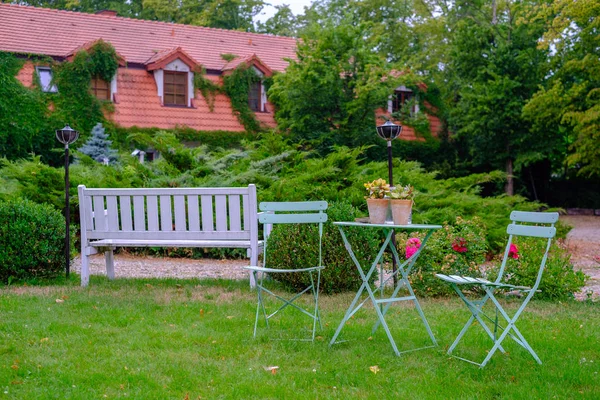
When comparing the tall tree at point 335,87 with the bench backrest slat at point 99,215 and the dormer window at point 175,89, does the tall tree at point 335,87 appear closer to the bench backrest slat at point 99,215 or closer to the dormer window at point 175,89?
the dormer window at point 175,89

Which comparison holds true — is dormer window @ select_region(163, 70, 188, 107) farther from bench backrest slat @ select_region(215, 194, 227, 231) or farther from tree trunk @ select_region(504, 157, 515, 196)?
bench backrest slat @ select_region(215, 194, 227, 231)

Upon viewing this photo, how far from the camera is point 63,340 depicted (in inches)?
210

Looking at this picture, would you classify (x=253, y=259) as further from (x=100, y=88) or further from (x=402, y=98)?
(x=402, y=98)

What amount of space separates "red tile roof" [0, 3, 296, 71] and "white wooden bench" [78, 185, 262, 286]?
1377 cm

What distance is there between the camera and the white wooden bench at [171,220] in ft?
25.1

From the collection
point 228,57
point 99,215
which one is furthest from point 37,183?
point 228,57

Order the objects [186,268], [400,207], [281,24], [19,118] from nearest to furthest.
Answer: [400,207], [186,268], [19,118], [281,24]

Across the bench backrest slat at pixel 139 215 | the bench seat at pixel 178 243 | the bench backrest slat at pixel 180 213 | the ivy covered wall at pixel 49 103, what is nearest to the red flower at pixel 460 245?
the bench seat at pixel 178 243

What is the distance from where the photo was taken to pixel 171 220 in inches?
305

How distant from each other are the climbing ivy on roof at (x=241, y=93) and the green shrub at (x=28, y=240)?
1453 cm

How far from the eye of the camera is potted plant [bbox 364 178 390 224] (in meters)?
5.62

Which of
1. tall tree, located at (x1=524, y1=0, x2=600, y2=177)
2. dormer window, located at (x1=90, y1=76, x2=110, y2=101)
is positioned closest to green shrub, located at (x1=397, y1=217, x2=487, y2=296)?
tall tree, located at (x1=524, y1=0, x2=600, y2=177)

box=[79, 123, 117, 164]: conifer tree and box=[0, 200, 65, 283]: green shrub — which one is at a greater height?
box=[79, 123, 117, 164]: conifer tree

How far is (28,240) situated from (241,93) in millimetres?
15271
